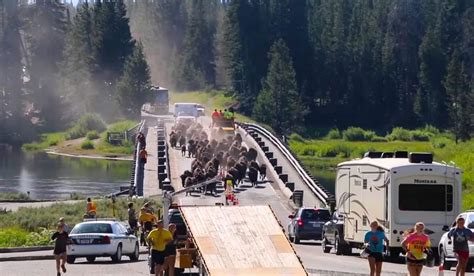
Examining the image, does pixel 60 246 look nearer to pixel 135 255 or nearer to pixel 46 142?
pixel 135 255

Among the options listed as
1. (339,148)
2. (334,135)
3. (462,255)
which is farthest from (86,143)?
(462,255)

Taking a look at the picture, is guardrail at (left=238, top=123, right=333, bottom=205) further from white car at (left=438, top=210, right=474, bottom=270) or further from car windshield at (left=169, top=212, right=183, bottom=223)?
white car at (left=438, top=210, right=474, bottom=270)

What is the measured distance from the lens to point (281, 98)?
448 ft

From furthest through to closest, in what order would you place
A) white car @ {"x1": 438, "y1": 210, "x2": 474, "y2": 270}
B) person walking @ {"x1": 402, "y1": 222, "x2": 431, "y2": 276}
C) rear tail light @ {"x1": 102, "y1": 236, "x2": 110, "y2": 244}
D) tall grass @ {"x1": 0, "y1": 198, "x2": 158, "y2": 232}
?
tall grass @ {"x1": 0, "y1": 198, "x2": 158, "y2": 232} → rear tail light @ {"x1": 102, "y1": 236, "x2": 110, "y2": 244} → white car @ {"x1": 438, "y1": 210, "x2": 474, "y2": 270} → person walking @ {"x1": 402, "y1": 222, "x2": 431, "y2": 276}

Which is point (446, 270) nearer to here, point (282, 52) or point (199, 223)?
point (199, 223)

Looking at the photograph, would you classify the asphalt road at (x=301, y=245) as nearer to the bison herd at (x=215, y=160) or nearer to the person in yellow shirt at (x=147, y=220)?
the bison herd at (x=215, y=160)

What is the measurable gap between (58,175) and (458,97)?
1828 inches

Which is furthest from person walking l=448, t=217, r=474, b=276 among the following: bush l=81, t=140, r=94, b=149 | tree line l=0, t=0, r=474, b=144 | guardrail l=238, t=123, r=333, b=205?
tree line l=0, t=0, r=474, b=144

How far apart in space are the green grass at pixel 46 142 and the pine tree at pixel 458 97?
40173 millimetres

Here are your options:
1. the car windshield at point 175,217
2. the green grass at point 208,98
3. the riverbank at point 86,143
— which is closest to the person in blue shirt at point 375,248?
the car windshield at point 175,217

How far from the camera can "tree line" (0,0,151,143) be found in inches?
5556

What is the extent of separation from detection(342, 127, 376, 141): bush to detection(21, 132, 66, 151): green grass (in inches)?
1166

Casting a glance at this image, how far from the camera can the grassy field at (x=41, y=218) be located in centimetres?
4091

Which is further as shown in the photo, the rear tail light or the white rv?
the rear tail light
